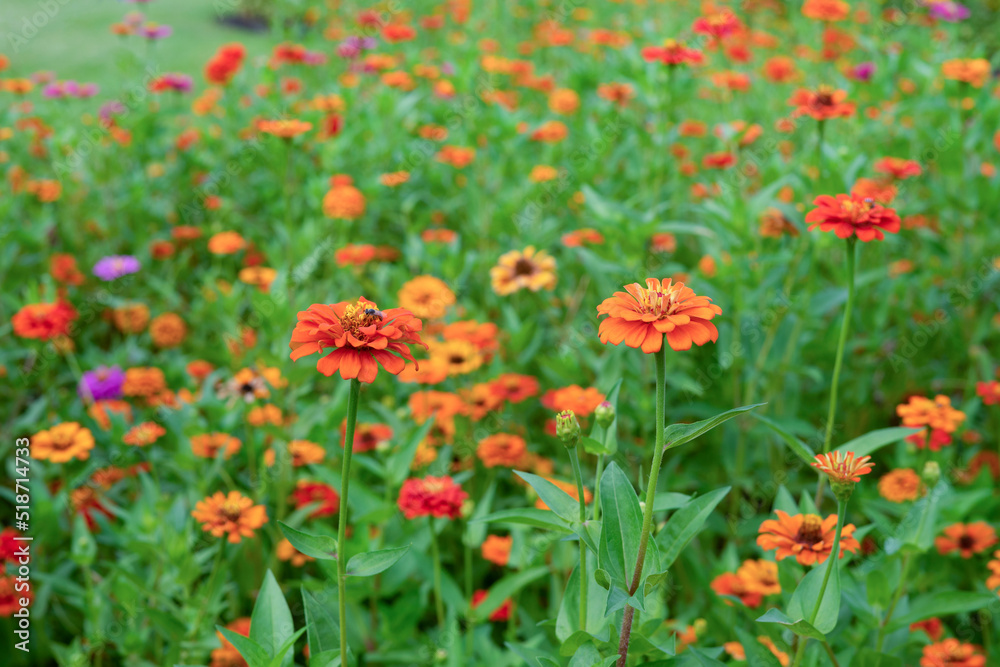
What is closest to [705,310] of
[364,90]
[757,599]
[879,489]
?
[757,599]

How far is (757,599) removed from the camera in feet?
5.03

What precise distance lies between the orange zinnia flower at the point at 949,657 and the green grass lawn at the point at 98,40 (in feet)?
20.0

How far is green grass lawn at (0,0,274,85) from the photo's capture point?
661 cm

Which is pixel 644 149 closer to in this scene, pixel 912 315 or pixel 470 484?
pixel 912 315

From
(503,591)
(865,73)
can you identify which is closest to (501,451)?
(503,591)

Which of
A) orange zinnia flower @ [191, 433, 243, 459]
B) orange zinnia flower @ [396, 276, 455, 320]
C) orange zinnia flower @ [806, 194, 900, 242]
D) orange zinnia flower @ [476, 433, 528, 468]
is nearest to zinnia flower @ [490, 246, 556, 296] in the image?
orange zinnia flower @ [396, 276, 455, 320]

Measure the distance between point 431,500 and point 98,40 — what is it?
8.05m

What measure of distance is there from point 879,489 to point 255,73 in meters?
4.60

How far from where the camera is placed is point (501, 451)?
1917mm

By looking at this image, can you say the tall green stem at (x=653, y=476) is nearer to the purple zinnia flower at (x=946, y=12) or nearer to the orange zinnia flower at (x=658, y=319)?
the orange zinnia flower at (x=658, y=319)

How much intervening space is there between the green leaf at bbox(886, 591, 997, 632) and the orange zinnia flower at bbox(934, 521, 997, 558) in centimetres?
38

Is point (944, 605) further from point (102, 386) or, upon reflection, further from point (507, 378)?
point (102, 386)

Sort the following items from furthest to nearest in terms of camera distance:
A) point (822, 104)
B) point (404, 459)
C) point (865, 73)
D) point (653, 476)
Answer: point (865, 73)
point (822, 104)
point (404, 459)
point (653, 476)

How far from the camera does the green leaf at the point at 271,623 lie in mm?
1052
